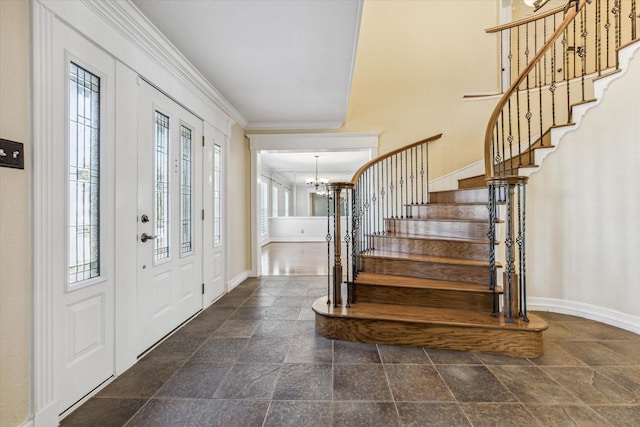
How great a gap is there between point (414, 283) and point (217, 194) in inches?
99.7

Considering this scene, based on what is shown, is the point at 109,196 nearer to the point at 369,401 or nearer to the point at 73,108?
the point at 73,108

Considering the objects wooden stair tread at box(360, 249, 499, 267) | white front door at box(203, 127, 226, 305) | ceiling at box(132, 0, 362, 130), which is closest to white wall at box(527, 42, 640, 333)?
wooden stair tread at box(360, 249, 499, 267)

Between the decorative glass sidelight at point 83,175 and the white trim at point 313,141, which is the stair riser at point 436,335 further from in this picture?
the white trim at point 313,141

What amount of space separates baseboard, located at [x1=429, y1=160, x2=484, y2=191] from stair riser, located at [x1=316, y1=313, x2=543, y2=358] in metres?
2.47

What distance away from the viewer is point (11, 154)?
131 centimetres

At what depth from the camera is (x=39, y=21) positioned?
4.65 feet

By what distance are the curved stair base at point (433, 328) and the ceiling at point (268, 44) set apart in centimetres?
223

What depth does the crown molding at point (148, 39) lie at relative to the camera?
1829 millimetres

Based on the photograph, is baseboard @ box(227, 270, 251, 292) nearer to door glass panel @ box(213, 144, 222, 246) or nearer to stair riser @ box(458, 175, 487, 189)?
door glass panel @ box(213, 144, 222, 246)

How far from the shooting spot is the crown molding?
183 centimetres

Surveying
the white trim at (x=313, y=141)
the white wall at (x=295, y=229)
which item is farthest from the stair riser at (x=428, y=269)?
the white wall at (x=295, y=229)

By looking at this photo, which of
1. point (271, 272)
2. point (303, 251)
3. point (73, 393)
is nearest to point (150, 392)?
point (73, 393)

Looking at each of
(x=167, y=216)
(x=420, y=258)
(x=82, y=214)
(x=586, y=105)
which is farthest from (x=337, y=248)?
(x=586, y=105)

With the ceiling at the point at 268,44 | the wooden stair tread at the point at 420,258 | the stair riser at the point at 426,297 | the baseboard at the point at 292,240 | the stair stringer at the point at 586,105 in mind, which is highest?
the ceiling at the point at 268,44
